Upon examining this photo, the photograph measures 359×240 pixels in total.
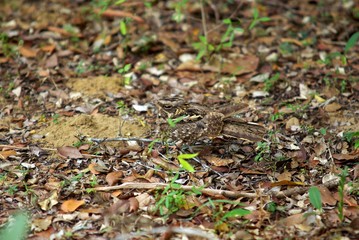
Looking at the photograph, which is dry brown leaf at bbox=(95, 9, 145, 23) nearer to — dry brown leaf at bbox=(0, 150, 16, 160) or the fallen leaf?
dry brown leaf at bbox=(0, 150, 16, 160)

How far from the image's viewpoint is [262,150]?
4965 mm

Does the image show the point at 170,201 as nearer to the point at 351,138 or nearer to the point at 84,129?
the point at 84,129

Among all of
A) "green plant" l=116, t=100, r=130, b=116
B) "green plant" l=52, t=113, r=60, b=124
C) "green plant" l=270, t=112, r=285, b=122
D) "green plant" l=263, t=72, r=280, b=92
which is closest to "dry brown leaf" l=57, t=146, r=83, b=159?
"green plant" l=52, t=113, r=60, b=124

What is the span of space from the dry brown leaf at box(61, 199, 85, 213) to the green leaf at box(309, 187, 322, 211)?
5.51 ft

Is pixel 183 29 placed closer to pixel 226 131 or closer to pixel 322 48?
pixel 322 48

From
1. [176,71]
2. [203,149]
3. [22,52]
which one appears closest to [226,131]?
[203,149]

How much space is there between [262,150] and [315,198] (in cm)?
99

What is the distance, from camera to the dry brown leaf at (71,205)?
169 inches

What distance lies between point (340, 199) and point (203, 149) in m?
1.38

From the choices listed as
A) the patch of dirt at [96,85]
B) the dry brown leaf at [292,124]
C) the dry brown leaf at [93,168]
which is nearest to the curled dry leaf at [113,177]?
the dry brown leaf at [93,168]

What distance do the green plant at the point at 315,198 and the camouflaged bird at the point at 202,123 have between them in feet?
2.81

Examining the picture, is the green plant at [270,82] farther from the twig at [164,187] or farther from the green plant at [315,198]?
the green plant at [315,198]

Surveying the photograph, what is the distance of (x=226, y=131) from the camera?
487 centimetres

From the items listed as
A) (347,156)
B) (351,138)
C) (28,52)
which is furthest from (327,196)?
(28,52)
